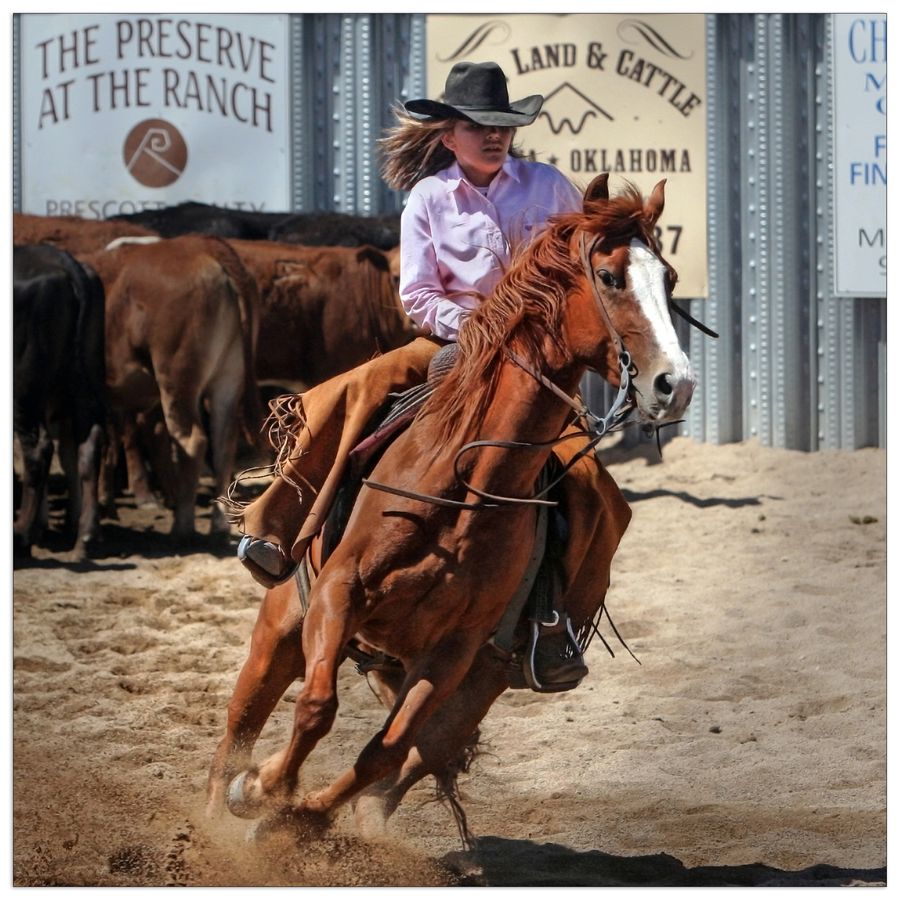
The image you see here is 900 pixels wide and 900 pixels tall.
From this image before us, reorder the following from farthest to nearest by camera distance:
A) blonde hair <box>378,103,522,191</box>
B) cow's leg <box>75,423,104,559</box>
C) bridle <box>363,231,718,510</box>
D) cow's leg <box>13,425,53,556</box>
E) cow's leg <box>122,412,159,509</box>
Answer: cow's leg <box>122,412,159,509</box> → cow's leg <box>75,423,104,559</box> → cow's leg <box>13,425,53,556</box> → blonde hair <box>378,103,522,191</box> → bridle <box>363,231,718,510</box>

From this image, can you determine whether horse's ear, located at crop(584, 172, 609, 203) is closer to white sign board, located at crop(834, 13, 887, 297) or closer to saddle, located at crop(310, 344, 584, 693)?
saddle, located at crop(310, 344, 584, 693)

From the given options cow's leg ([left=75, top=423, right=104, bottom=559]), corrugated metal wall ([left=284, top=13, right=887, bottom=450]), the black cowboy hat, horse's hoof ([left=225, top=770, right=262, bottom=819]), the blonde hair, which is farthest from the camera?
corrugated metal wall ([left=284, top=13, right=887, bottom=450])

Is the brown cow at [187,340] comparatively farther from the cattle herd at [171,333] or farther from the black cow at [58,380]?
the black cow at [58,380]

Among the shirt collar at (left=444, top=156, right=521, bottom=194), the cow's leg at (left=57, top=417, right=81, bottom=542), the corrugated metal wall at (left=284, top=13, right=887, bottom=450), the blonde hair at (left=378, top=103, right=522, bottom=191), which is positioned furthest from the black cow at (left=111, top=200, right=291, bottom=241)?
the shirt collar at (left=444, top=156, right=521, bottom=194)

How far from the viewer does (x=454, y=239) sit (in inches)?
186

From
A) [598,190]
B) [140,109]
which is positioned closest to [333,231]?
[140,109]

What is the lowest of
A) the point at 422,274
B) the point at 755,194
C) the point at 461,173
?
the point at 422,274

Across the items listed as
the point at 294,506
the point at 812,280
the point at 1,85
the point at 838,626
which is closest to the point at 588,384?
the point at 812,280

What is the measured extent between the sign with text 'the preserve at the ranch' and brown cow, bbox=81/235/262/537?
6.75 ft

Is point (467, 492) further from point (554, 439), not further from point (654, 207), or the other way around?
point (654, 207)

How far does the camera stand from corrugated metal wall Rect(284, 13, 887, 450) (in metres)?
10.6

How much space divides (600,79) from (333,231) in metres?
2.05

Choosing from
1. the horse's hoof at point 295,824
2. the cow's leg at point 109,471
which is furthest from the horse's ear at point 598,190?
the cow's leg at point 109,471

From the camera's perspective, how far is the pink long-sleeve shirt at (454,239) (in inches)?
185
